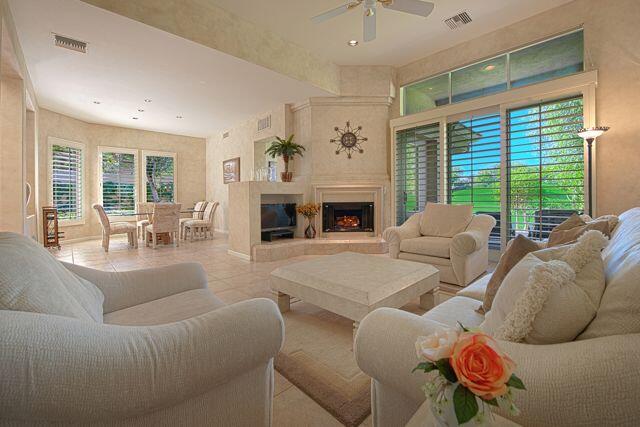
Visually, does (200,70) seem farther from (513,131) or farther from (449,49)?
(513,131)

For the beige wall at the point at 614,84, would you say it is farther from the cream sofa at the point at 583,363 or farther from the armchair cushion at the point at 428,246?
the cream sofa at the point at 583,363

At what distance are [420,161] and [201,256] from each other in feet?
14.2

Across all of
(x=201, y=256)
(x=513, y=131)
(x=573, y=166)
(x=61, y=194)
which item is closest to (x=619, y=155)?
(x=573, y=166)

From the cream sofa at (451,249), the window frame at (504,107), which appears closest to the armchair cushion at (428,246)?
the cream sofa at (451,249)

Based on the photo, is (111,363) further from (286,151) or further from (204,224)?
(204,224)

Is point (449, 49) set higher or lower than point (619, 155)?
higher

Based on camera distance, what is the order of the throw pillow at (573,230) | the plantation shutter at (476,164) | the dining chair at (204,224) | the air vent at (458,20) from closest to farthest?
the throw pillow at (573,230)
the air vent at (458,20)
the plantation shutter at (476,164)
the dining chair at (204,224)

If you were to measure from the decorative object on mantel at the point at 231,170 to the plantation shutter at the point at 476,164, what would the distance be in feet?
17.1

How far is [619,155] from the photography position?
354 centimetres

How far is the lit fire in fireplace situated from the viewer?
19.6ft

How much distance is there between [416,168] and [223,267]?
3.75m

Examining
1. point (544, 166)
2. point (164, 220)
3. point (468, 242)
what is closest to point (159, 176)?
point (164, 220)

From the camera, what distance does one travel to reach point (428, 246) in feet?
11.7

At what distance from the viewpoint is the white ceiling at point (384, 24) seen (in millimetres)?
3898
